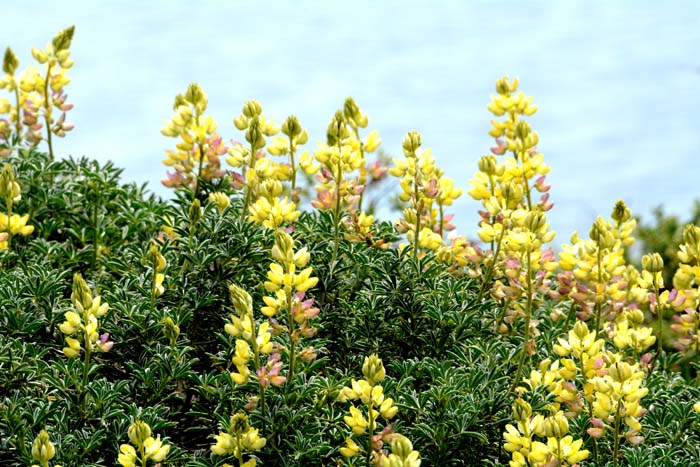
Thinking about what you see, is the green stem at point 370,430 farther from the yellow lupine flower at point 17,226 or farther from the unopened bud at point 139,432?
the yellow lupine flower at point 17,226

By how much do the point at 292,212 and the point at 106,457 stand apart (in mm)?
991

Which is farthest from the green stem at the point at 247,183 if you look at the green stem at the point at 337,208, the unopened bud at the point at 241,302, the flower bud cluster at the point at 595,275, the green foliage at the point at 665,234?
the green foliage at the point at 665,234

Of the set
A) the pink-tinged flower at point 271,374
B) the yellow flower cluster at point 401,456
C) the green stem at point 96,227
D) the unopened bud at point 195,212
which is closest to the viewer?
the yellow flower cluster at point 401,456

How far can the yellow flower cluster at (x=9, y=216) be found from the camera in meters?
3.53

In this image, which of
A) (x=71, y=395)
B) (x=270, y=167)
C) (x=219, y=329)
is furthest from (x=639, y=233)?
(x=71, y=395)

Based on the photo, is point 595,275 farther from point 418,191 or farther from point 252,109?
point 252,109

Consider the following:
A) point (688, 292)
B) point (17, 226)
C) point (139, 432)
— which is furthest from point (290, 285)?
point (688, 292)

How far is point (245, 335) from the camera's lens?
275cm

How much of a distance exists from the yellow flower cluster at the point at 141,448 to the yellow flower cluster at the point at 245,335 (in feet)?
0.84

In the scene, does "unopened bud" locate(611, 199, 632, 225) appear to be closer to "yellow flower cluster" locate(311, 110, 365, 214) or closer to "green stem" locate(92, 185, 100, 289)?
"yellow flower cluster" locate(311, 110, 365, 214)

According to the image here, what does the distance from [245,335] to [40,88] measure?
2387mm

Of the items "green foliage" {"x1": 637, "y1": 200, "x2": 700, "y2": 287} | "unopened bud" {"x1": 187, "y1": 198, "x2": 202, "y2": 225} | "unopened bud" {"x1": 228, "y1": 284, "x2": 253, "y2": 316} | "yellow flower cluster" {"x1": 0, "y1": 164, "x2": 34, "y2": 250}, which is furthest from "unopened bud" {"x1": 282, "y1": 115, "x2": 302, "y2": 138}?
"green foliage" {"x1": 637, "y1": 200, "x2": 700, "y2": 287}

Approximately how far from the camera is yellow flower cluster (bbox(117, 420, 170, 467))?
2676mm

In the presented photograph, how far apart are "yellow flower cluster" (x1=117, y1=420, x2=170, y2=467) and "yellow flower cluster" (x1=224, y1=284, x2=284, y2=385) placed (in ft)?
0.84
